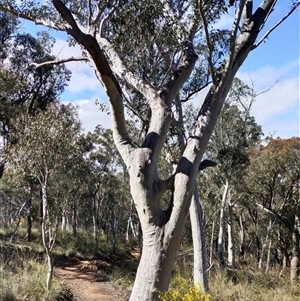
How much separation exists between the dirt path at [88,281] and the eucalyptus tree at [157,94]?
627 centimetres

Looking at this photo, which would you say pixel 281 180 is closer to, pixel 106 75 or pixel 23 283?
pixel 23 283

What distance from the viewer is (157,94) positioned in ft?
14.9

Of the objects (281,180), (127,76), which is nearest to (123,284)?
(127,76)

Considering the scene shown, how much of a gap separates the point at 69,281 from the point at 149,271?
8781 millimetres

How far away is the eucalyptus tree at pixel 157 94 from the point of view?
3799mm

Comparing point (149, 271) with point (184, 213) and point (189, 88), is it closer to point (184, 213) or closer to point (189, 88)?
point (184, 213)

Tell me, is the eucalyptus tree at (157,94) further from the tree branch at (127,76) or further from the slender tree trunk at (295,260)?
the slender tree trunk at (295,260)

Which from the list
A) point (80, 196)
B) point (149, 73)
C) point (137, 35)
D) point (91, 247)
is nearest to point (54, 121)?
point (149, 73)

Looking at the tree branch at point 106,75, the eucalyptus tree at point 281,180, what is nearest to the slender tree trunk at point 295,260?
the eucalyptus tree at point 281,180

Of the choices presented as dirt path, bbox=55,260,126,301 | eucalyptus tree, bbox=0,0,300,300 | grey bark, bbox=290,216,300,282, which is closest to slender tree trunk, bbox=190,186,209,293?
dirt path, bbox=55,260,126,301

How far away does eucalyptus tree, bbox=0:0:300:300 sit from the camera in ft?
Result: 12.5

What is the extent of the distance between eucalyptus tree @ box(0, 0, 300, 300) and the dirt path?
6.27m

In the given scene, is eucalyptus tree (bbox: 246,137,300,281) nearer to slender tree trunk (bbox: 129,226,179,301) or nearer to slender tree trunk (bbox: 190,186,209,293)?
slender tree trunk (bbox: 190,186,209,293)

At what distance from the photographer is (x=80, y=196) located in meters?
24.9
